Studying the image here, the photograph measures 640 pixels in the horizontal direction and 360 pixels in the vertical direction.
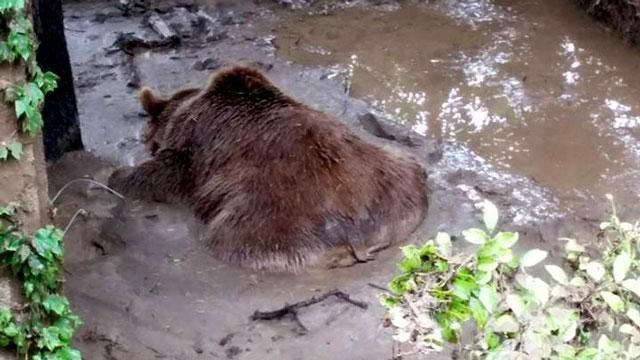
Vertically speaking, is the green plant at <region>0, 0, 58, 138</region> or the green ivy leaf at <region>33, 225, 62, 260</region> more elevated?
the green plant at <region>0, 0, 58, 138</region>

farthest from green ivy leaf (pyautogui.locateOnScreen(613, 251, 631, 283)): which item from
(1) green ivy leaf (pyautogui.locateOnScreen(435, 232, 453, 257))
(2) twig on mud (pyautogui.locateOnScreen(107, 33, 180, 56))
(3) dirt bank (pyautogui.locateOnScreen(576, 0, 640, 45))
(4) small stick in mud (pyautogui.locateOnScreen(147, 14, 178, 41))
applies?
(4) small stick in mud (pyautogui.locateOnScreen(147, 14, 178, 41))

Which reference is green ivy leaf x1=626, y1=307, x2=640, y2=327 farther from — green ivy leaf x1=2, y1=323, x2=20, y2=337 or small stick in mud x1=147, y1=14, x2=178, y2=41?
small stick in mud x1=147, y1=14, x2=178, y2=41

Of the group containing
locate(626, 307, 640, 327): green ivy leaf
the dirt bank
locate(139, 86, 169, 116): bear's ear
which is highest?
locate(626, 307, 640, 327): green ivy leaf

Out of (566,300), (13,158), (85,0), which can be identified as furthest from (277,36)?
(566,300)


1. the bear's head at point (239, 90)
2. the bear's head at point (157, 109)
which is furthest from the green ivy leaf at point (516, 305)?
the bear's head at point (157, 109)

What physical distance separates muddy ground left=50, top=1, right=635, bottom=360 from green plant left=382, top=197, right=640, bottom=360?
184 cm

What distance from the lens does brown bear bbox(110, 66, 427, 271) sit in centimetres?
604

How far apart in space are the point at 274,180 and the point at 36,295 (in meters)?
2.03

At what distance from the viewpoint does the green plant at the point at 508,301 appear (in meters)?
3.24

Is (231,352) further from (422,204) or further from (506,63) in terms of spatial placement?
(506,63)

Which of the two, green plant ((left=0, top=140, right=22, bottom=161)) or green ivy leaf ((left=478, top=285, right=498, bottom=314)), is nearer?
green ivy leaf ((left=478, top=285, right=498, bottom=314))

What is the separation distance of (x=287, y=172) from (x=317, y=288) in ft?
2.24

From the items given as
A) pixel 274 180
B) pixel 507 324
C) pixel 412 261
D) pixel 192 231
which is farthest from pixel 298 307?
pixel 507 324

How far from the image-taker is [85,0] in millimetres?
9773
